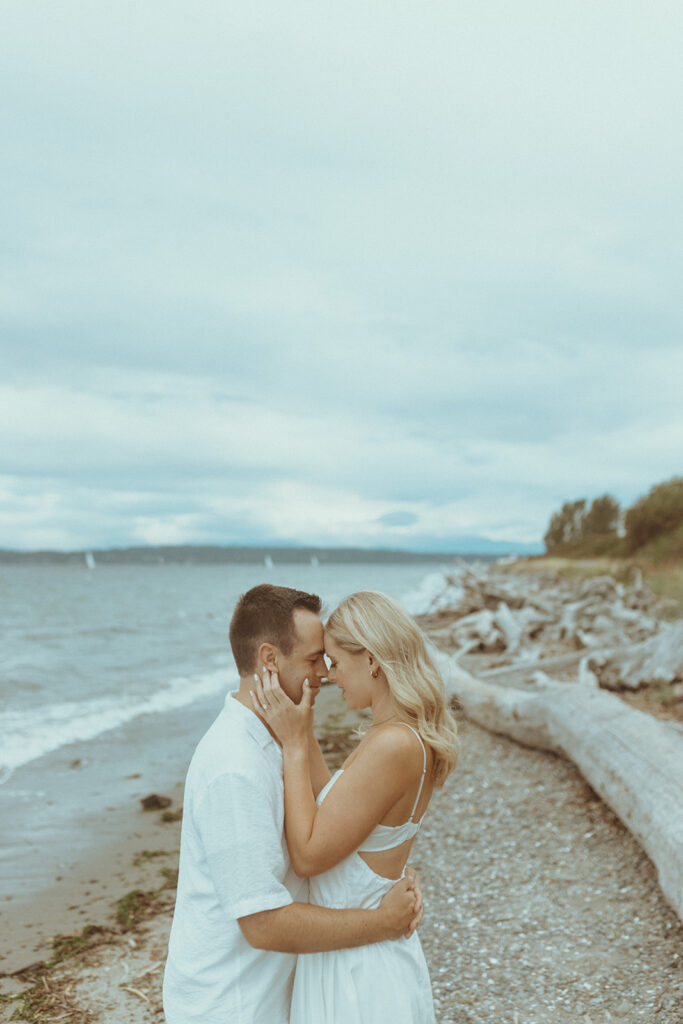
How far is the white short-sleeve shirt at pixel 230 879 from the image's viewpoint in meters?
2.43

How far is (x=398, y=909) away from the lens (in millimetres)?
2713

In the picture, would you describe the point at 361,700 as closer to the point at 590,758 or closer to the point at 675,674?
the point at 590,758

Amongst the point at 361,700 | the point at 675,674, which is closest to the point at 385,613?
the point at 361,700

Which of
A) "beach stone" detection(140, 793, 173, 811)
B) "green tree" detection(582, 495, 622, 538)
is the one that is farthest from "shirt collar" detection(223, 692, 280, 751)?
"green tree" detection(582, 495, 622, 538)

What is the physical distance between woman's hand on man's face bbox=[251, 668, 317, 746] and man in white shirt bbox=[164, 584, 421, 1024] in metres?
0.04

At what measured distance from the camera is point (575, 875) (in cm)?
647

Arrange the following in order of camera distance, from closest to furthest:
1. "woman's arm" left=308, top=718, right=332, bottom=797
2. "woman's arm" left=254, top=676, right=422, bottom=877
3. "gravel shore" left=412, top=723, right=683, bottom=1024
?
"woman's arm" left=254, top=676, right=422, bottom=877 → "woman's arm" left=308, top=718, right=332, bottom=797 → "gravel shore" left=412, top=723, right=683, bottom=1024

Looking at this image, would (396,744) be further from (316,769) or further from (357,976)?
(357,976)

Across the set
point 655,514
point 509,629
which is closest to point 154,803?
point 509,629

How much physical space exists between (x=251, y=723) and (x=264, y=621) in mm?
321

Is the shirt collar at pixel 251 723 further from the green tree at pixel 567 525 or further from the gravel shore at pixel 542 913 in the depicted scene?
the green tree at pixel 567 525

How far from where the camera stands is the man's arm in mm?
2459

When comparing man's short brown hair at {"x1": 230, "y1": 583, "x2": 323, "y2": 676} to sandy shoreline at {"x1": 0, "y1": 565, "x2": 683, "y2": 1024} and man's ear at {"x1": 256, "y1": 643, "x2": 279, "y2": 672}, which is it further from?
sandy shoreline at {"x1": 0, "y1": 565, "x2": 683, "y2": 1024}

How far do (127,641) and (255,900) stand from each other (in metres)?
27.7
